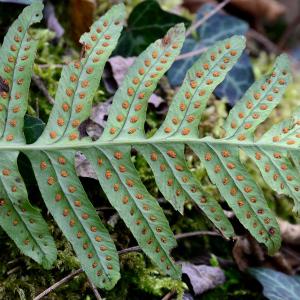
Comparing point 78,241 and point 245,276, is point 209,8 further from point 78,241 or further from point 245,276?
point 78,241

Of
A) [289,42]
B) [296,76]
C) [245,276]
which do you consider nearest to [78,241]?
[245,276]

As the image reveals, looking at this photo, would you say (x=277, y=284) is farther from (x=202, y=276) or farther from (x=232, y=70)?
(x=232, y=70)

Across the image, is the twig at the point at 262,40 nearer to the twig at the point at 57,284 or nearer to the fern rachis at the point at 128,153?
the fern rachis at the point at 128,153

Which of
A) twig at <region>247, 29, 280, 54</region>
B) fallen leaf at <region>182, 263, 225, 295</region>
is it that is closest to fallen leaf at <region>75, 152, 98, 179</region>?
fallen leaf at <region>182, 263, 225, 295</region>

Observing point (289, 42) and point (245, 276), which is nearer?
point (245, 276)

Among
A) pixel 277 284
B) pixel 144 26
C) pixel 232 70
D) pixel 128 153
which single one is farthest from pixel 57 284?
pixel 232 70

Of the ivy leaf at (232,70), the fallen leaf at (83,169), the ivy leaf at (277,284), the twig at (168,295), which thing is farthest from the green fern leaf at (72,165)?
the ivy leaf at (232,70)

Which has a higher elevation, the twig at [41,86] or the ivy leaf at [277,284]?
the twig at [41,86]
